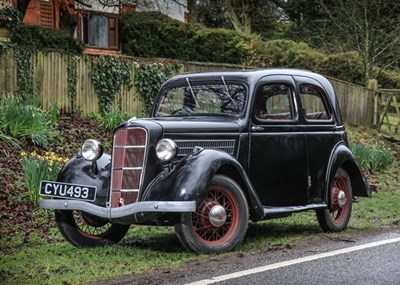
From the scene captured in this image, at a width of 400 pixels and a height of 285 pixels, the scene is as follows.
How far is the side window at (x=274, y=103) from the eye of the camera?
7988mm

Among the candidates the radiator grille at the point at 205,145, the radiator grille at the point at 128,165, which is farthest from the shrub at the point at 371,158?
the radiator grille at the point at 128,165

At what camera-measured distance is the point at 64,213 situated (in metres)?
7.51

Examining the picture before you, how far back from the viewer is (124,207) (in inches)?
266

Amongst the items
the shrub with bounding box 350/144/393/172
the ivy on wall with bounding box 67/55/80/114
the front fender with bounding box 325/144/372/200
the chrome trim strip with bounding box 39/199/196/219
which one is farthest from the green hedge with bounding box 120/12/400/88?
the chrome trim strip with bounding box 39/199/196/219

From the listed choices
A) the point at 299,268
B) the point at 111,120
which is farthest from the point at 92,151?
the point at 111,120

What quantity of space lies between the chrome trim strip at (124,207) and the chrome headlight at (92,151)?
0.58 m

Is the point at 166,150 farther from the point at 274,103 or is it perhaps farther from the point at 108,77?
the point at 108,77

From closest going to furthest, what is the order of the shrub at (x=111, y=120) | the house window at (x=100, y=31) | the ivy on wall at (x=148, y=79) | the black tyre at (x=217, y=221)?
the black tyre at (x=217, y=221), the shrub at (x=111, y=120), the ivy on wall at (x=148, y=79), the house window at (x=100, y=31)

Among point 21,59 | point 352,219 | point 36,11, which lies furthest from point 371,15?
point 352,219

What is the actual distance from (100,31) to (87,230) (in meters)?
22.7

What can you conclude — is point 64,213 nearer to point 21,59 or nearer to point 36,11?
point 21,59

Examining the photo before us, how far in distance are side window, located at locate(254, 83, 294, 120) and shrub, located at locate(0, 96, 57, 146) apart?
5.43m

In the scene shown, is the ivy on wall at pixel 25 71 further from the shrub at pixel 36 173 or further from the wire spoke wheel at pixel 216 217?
the wire spoke wheel at pixel 216 217

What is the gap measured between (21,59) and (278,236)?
822 centimetres
